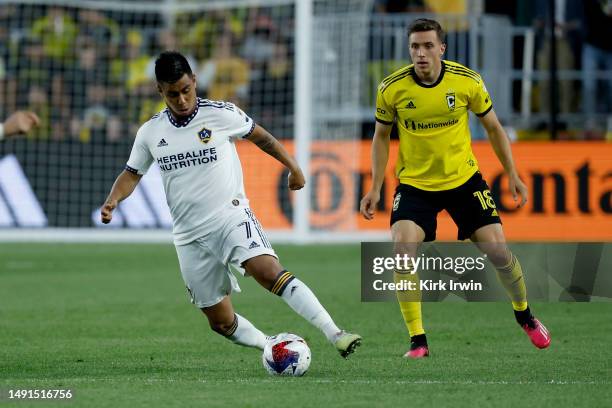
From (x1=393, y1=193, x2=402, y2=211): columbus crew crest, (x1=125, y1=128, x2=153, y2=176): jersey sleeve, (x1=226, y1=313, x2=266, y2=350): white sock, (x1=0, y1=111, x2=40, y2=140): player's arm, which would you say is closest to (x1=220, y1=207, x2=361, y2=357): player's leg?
(x1=226, y1=313, x2=266, y2=350): white sock

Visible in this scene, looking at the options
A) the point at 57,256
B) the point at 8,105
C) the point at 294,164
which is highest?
the point at 294,164

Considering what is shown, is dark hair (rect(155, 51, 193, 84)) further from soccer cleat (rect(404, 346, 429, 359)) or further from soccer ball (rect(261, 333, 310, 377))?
soccer cleat (rect(404, 346, 429, 359))

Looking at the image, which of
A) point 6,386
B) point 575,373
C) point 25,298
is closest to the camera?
point 6,386

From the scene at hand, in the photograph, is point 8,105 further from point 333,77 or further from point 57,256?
point 333,77

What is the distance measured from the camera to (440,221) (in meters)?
18.8

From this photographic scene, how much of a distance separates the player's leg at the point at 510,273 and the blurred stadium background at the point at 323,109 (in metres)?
9.41

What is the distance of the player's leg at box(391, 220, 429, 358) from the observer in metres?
8.88

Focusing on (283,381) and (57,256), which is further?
(57,256)

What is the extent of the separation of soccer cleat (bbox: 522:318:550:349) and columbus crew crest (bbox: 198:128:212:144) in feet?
8.93

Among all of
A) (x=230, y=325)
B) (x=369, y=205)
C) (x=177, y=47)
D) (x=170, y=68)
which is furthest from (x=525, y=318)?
(x=177, y=47)

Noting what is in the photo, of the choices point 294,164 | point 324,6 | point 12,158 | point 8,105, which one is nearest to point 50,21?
point 8,105

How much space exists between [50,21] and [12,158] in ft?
11.1

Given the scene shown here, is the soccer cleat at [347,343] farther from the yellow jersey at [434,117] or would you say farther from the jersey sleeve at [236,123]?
the yellow jersey at [434,117]

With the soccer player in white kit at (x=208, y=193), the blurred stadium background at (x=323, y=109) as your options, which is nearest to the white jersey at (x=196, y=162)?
the soccer player in white kit at (x=208, y=193)
